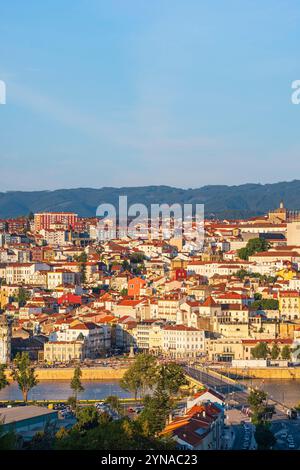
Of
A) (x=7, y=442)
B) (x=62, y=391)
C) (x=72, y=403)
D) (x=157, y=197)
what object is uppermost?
(x=157, y=197)

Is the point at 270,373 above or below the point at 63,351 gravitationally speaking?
below

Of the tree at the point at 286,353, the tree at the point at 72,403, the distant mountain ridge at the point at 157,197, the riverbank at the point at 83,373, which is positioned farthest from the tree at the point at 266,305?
the distant mountain ridge at the point at 157,197

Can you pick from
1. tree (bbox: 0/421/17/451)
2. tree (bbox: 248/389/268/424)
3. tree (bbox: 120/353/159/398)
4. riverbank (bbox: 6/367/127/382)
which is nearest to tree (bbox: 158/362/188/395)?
tree (bbox: 120/353/159/398)

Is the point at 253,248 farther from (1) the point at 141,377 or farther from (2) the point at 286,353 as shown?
(1) the point at 141,377

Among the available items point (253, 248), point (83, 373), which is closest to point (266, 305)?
point (83, 373)

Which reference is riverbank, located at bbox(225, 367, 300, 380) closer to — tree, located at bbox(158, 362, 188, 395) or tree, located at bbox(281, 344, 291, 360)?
tree, located at bbox(281, 344, 291, 360)

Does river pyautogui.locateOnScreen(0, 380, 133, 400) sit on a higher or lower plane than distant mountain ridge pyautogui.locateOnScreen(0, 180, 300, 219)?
lower

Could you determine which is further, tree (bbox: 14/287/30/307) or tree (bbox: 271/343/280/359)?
tree (bbox: 14/287/30/307)

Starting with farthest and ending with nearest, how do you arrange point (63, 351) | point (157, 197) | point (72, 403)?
point (157, 197), point (63, 351), point (72, 403)
